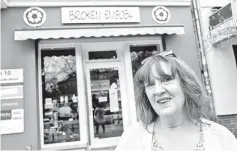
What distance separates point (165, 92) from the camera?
116 centimetres

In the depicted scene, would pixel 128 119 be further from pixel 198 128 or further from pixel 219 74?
pixel 198 128

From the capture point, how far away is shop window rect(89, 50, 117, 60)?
5578 mm

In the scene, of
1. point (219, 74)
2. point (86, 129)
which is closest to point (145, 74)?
point (86, 129)

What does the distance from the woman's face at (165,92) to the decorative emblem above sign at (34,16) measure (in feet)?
15.0

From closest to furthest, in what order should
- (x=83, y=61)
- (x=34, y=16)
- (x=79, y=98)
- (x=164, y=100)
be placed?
(x=164, y=100) → (x=34, y=16) → (x=79, y=98) → (x=83, y=61)

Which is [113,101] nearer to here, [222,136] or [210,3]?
[210,3]

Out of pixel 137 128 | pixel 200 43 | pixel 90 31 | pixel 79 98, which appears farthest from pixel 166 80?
pixel 200 43

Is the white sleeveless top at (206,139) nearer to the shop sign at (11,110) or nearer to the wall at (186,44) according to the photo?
the shop sign at (11,110)

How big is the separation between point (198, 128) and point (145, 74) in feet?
1.48

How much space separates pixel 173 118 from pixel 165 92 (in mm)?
174

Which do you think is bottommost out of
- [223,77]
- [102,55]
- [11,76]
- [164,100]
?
[164,100]

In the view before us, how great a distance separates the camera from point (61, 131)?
5188 millimetres

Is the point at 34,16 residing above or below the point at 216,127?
above

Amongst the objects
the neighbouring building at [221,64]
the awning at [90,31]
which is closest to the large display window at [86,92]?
the awning at [90,31]
